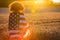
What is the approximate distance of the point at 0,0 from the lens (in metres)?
20.2

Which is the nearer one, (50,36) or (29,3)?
(50,36)

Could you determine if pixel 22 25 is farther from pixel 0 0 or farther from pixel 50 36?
pixel 0 0

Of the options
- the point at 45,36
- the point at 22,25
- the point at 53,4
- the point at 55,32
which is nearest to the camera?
the point at 22,25

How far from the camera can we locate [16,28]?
505cm

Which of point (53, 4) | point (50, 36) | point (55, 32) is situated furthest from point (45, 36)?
point (53, 4)

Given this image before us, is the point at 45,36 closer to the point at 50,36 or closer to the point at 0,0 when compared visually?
the point at 50,36

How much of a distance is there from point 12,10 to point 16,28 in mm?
483

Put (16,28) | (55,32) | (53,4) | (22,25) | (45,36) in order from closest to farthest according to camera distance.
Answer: (16,28)
(22,25)
(45,36)
(55,32)
(53,4)

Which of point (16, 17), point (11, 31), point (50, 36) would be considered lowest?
point (50, 36)

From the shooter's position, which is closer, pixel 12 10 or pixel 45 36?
pixel 12 10

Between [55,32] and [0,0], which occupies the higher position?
[0,0]

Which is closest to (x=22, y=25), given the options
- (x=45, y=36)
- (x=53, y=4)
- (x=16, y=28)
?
(x=16, y=28)

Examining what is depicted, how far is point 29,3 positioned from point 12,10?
1469cm

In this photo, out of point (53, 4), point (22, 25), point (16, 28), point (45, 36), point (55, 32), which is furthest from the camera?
point (53, 4)
